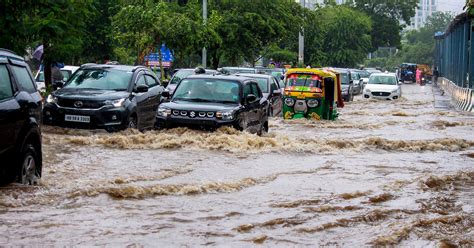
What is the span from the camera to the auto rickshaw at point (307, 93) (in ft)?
83.7

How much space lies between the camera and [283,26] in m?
44.0

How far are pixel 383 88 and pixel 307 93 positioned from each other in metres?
19.3

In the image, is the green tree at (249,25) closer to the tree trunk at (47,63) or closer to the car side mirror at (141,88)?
the tree trunk at (47,63)

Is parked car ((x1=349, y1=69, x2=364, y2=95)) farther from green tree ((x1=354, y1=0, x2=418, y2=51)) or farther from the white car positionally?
green tree ((x1=354, y1=0, x2=418, y2=51))

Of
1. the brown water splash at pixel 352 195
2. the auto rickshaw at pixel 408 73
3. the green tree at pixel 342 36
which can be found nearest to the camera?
the brown water splash at pixel 352 195

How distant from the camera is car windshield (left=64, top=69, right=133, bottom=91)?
18906 millimetres

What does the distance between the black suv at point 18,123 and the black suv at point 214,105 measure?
19.7ft

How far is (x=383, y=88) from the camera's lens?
145 ft

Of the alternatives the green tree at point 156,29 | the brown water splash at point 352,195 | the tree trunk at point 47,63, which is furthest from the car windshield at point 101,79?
the green tree at point 156,29

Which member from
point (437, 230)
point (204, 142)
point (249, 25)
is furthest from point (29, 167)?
point (249, 25)

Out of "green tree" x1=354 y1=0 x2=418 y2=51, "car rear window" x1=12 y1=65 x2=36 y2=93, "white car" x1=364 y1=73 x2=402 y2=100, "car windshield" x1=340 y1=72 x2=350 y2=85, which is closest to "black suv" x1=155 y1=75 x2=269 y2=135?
"car rear window" x1=12 y1=65 x2=36 y2=93

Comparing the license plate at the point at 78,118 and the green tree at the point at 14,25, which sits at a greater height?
the green tree at the point at 14,25

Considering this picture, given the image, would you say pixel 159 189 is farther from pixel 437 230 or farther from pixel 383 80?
pixel 383 80

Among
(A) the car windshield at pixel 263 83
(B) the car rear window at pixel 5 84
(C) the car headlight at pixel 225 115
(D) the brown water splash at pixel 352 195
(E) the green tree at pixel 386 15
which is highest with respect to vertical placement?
(E) the green tree at pixel 386 15
